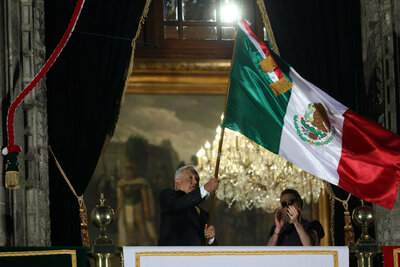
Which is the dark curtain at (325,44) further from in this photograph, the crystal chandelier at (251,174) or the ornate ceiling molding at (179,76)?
the ornate ceiling molding at (179,76)

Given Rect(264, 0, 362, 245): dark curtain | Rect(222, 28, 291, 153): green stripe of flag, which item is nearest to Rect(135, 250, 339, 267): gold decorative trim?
Rect(222, 28, 291, 153): green stripe of flag

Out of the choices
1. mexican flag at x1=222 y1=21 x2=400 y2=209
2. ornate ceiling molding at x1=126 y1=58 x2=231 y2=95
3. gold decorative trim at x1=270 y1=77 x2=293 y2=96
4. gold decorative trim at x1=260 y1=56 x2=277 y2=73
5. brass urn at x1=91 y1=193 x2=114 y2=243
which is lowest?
brass urn at x1=91 y1=193 x2=114 y2=243

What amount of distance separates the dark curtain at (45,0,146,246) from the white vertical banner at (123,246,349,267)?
7.14ft

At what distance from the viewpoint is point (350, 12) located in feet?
26.9

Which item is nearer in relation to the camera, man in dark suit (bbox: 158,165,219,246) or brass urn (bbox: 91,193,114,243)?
brass urn (bbox: 91,193,114,243)

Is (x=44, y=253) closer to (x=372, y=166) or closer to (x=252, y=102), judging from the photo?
(x=252, y=102)

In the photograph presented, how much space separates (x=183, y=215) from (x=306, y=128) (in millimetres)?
1165

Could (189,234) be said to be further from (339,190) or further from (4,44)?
(4,44)

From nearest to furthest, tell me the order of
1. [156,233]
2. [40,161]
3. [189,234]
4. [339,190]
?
[189,234] → [40,161] → [339,190] → [156,233]

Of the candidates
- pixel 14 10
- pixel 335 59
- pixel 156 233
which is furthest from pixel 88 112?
pixel 156 233

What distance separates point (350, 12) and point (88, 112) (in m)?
2.62

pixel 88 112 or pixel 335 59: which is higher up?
pixel 335 59

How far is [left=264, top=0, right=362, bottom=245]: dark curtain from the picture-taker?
A: 25.8ft

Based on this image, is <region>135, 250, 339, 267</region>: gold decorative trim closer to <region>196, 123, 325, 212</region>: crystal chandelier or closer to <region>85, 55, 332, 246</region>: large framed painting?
<region>196, 123, 325, 212</region>: crystal chandelier
